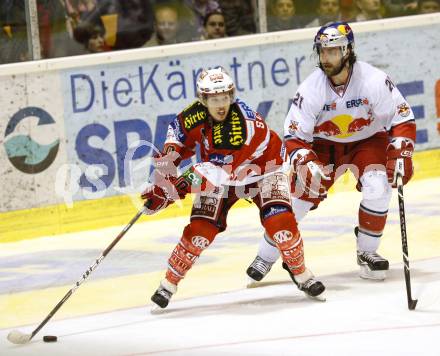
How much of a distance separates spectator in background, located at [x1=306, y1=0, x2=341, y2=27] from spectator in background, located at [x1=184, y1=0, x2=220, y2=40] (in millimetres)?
850

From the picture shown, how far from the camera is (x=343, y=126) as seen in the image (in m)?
6.64

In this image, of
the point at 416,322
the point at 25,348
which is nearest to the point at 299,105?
the point at 416,322

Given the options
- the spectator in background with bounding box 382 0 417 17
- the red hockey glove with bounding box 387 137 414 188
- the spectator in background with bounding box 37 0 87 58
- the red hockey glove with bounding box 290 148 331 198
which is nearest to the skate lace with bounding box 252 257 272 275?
the red hockey glove with bounding box 290 148 331 198

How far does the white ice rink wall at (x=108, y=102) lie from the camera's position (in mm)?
8461

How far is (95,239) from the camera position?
334 inches

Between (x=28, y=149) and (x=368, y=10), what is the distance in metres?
3.03

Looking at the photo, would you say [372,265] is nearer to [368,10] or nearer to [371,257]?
[371,257]

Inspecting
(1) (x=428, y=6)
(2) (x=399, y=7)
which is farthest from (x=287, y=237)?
(1) (x=428, y=6)

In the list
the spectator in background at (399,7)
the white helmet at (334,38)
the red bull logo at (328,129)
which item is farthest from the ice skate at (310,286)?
the spectator in background at (399,7)

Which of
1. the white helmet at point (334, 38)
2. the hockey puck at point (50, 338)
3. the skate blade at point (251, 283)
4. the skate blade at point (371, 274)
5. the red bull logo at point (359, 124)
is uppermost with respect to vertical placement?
the white helmet at point (334, 38)

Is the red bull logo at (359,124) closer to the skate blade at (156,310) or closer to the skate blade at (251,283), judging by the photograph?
the skate blade at (251,283)

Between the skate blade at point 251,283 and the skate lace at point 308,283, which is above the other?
the skate lace at point 308,283

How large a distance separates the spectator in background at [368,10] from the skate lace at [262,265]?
3.64 meters

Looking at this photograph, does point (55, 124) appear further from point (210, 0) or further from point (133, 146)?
point (210, 0)
